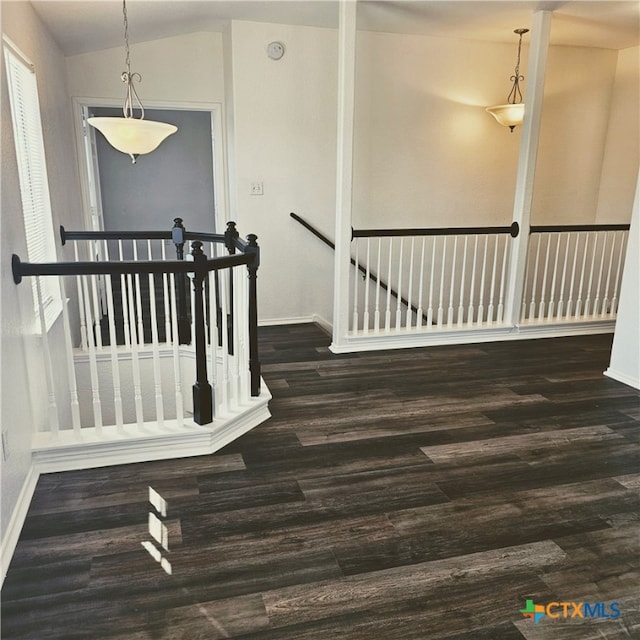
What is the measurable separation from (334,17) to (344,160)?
51.7 inches

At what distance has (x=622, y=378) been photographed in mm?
3984

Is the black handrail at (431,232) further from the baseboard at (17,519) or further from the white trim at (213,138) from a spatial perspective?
the baseboard at (17,519)

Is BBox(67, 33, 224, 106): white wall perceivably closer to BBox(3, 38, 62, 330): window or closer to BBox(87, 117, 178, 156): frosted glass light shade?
BBox(3, 38, 62, 330): window

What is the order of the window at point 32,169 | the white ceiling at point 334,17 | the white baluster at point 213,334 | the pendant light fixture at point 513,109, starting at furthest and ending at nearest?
the pendant light fixture at point 513,109 → the white ceiling at point 334,17 → the window at point 32,169 → the white baluster at point 213,334

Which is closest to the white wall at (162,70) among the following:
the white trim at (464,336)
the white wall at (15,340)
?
the white wall at (15,340)

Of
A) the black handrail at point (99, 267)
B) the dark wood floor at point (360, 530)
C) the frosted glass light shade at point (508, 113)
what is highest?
the frosted glass light shade at point (508, 113)

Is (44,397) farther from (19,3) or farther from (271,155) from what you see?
(271,155)

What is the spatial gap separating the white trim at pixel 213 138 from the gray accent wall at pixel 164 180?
11.0ft

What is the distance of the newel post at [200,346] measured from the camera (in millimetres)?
2710

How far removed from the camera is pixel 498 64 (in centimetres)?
539

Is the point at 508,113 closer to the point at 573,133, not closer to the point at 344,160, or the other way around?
the point at 573,133

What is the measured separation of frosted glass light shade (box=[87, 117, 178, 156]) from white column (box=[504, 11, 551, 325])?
9.71 feet

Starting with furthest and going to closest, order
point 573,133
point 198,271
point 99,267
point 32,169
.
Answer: point 573,133, point 32,169, point 198,271, point 99,267

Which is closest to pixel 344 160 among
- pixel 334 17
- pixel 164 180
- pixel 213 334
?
pixel 334 17
